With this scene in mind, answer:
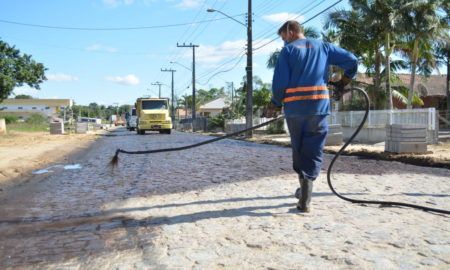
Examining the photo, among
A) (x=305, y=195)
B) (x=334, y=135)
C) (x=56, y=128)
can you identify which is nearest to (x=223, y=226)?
(x=305, y=195)

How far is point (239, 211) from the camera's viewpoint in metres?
5.86

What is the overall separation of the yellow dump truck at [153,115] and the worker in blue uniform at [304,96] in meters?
32.3

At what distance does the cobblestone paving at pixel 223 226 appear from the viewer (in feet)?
13.7

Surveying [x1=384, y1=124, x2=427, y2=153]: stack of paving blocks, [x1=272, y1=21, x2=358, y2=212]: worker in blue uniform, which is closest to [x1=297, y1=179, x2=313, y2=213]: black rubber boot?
[x1=272, y1=21, x2=358, y2=212]: worker in blue uniform

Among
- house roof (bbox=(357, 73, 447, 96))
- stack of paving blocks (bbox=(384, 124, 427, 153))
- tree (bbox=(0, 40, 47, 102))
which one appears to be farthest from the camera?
house roof (bbox=(357, 73, 447, 96))

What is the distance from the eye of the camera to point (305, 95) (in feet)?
18.0

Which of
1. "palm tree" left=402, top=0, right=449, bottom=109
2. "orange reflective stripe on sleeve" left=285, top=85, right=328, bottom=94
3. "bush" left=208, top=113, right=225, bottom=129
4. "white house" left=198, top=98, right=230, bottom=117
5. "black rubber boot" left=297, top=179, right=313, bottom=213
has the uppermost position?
"palm tree" left=402, top=0, right=449, bottom=109

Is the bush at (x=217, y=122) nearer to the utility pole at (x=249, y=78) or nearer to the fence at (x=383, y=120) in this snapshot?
the utility pole at (x=249, y=78)

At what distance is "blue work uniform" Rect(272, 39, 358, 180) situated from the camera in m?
5.47

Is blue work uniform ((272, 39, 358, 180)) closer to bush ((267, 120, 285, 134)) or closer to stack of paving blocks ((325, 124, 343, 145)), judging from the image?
stack of paving blocks ((325, 124, 343, 145))

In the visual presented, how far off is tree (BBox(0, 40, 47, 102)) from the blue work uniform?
32971 millimetres

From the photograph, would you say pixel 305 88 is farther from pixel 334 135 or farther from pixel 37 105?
pixel 37 105

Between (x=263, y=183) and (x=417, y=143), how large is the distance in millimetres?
7678

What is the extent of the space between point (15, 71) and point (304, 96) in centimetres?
3570
